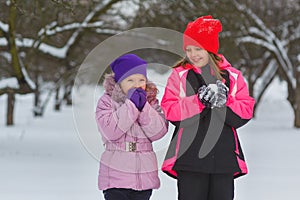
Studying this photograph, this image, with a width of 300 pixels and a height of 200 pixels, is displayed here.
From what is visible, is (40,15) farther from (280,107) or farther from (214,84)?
(280,107)

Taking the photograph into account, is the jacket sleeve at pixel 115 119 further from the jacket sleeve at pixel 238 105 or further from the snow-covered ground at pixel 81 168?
the jacket sleeve at pixel 238 105

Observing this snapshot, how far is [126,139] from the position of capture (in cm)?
409

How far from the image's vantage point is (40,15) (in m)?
11.4

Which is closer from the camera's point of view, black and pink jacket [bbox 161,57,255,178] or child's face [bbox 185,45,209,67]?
black and pink jacket [bbox 161,57,255,178]

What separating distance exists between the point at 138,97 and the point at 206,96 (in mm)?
492

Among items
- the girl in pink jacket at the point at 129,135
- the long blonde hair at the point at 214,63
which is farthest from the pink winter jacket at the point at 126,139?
the long blonde hair at the point at 214,63

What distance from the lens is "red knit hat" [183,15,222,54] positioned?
4.05 metres

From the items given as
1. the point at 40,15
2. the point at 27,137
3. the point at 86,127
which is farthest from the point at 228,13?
the point at 86,127

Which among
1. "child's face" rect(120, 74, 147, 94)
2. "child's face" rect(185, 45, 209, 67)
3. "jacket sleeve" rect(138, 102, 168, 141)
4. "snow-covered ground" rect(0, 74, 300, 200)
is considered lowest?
"snow-covered ground" rect(0, 74, 300, 200)

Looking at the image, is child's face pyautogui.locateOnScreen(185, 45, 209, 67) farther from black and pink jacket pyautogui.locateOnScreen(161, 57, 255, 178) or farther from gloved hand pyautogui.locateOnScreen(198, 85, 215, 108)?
gloved hand pyautogui.locateOnScreen(198, 85, 215, 108)

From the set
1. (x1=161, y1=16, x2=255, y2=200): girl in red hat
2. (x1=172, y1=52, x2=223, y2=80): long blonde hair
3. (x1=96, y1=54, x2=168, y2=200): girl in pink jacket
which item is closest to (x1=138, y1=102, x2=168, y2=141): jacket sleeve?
(x1=96, y1=54, x2=168, y2=200): girl in pink jacket

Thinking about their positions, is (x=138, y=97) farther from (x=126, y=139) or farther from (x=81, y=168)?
(x=81, y=168)

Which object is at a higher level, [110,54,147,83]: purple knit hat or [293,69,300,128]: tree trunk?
[293,69,300,128]: tree trunk

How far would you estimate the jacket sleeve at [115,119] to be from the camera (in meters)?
3.94
